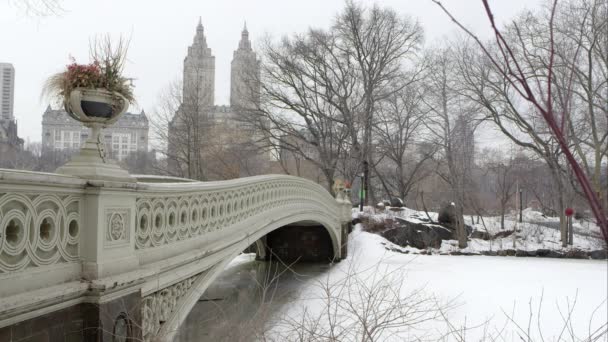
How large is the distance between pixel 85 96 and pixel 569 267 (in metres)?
20.0

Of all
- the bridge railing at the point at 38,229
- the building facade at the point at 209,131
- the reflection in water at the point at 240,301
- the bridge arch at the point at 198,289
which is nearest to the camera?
the bridge railing at the point at 38,229

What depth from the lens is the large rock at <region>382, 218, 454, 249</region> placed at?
24453mm

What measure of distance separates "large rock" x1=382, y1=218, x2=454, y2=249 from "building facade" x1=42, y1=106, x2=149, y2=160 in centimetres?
1391

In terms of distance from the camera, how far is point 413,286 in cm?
1493

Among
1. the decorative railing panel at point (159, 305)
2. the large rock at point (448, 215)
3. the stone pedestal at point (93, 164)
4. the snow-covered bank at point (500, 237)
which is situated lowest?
the snow-covered bank at point (500, 237)

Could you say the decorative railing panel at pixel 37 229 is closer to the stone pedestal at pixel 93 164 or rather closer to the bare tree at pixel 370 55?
the stone pedestal at pixel 93 164

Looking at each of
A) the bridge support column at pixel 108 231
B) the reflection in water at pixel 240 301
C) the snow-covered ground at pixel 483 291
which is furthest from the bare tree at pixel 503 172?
the bridge support column at pixel 108 231

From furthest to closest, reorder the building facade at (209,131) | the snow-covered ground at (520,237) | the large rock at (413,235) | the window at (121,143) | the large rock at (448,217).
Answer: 1. the window at (121,143)
2. the building facade at (209,131)
3. the large rock at (448,217)
4. the snow-covered ground at (520,237)
5. the large rock at (413,235)

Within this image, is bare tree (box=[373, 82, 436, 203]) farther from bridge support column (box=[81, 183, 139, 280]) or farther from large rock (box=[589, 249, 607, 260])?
bridge support column (box=[81, 183, 139, 280])

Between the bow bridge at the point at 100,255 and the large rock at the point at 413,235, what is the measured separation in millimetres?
18005

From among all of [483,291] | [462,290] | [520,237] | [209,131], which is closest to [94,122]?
[462,290]

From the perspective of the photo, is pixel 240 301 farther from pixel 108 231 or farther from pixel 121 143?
pixel 121 143

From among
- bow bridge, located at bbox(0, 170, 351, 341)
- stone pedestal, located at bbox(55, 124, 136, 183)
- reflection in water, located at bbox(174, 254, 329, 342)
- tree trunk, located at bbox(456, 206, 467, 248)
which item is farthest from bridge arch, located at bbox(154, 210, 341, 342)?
tree trunk, located at bbox(456, 206, 467, 248)

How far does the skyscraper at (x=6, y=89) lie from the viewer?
794 inches
